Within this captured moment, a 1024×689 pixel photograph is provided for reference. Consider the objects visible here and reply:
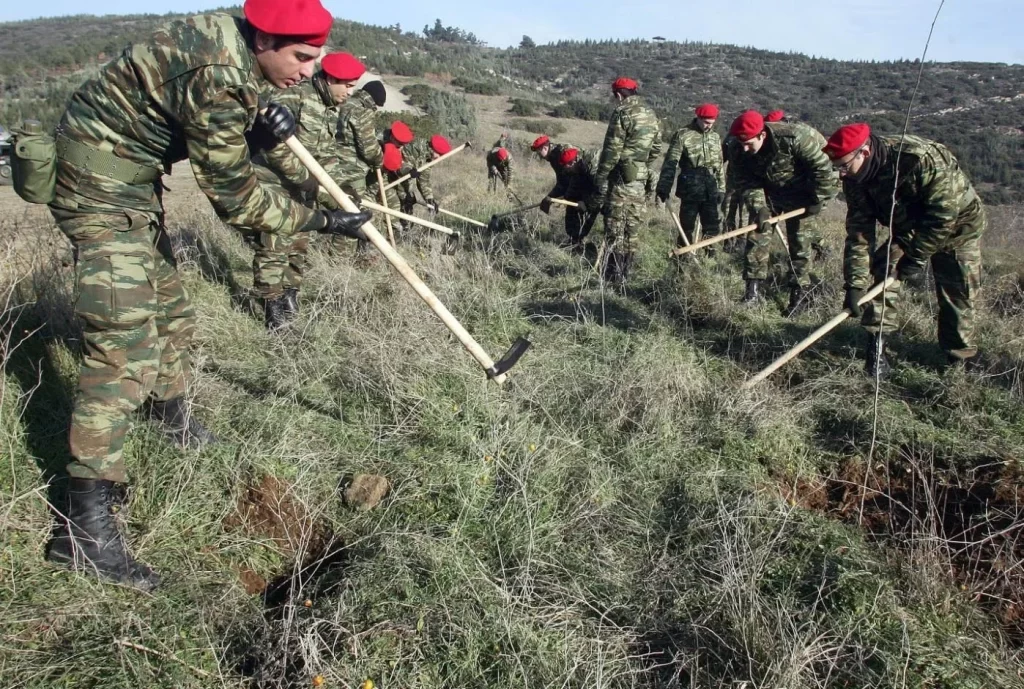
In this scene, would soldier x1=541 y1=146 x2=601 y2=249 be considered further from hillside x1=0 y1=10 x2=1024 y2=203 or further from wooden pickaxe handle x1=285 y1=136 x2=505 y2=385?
hillside x1=0 y1=10 x2=1024 y2=203

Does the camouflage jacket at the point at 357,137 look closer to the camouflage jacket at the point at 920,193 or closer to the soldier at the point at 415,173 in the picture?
the soldier at the point at 415,173

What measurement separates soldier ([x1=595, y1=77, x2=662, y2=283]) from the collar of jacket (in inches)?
100

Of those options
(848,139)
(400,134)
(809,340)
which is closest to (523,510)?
(809,340)

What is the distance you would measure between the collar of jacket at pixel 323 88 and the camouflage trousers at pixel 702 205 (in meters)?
3.67

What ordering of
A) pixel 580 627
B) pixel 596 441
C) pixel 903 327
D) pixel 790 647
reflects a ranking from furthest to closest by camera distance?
pixel 903 327 → pixel 596 441 → pixel 580 627 → pixel 790 647

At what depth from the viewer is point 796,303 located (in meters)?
5.30

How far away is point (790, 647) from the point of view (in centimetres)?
184

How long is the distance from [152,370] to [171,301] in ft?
1.69

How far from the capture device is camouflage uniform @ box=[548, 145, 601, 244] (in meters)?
7.10

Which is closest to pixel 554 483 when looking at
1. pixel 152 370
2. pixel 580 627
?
pixel 580 627

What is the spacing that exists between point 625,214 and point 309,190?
11.3 ft

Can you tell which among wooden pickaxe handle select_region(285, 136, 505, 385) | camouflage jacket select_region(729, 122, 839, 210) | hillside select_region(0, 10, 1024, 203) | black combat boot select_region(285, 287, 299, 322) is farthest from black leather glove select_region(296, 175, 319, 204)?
hillside select_region(0, 10, 1024, 203)

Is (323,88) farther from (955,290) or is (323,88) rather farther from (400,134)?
(955,290)

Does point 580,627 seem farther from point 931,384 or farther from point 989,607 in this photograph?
point 931,384
